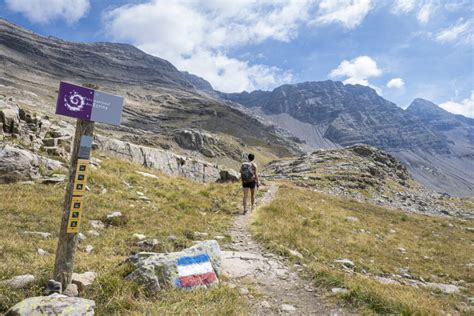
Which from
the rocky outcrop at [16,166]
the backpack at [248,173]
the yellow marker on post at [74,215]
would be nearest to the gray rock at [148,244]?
the yellow marker on post at [74,215]

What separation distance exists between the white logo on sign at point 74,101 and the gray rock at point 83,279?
3430mm

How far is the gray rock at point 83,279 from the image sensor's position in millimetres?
5992

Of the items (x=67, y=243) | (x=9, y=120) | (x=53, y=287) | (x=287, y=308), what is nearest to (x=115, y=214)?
(x=67, y=243)

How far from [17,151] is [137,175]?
684 cm

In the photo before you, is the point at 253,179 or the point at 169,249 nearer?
the point at 169,249

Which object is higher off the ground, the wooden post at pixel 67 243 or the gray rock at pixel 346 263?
the wooden post at pixel 67 243

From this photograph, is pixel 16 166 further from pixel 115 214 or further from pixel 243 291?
pixel 243 291

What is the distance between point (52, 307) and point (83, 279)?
4.82ft

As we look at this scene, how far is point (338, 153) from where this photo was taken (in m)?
102

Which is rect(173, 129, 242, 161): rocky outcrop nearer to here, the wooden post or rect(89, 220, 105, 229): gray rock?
rect(89, 220, 105, 229): gray rock

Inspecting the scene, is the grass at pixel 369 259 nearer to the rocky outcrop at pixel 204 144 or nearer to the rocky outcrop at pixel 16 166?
the rocky outcrop at pixel 16 166

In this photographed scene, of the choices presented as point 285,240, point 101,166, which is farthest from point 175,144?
point 285,240

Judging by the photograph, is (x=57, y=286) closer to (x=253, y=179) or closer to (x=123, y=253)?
(x=123, y=253)

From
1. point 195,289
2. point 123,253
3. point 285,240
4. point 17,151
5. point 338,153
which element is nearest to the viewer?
point 195,289
